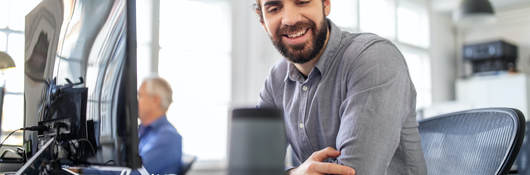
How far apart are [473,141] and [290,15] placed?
1.68ft

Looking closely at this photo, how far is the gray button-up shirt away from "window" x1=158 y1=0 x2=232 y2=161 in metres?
2.55

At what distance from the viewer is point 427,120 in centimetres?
127

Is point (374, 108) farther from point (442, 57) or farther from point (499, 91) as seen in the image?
→ point (442, 57)

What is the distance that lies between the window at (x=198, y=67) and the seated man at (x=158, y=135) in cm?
103

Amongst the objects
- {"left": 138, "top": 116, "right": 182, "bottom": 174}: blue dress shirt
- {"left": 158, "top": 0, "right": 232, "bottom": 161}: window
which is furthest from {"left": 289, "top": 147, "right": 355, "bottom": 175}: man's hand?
{"left": 158, "top": 0, "right": 232, "bottom": 161}: window

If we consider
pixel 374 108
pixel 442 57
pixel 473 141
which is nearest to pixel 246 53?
pixel 473 141

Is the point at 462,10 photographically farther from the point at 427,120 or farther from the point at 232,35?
the point at 427,120

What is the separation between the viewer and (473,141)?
1126mm

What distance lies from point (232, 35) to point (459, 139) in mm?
3033

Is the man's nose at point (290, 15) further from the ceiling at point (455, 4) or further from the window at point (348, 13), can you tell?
the ceiling at point (455, 4)

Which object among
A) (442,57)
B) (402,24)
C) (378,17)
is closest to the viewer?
(378,17)

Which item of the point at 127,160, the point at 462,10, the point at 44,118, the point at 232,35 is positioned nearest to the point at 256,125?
the point at 127,160

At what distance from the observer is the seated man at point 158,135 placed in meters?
1.86

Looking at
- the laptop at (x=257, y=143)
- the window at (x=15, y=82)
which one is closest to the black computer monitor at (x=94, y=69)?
the window at (x=15, y=82)
